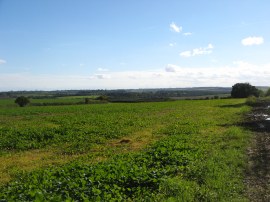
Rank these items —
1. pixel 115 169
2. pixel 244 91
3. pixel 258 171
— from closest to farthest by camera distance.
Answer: pixel 115 169 < pixel 258 171 < pixel 244 91

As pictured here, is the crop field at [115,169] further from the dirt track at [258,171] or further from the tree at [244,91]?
the tree at [244,91]

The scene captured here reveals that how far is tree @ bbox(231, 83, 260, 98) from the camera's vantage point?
101188 mm

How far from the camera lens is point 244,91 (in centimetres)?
10125

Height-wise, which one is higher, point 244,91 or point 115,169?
point 244,91

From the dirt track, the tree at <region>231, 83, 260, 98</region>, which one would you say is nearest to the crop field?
the dirt track

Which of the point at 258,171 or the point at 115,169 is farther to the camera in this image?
the point at 258,171

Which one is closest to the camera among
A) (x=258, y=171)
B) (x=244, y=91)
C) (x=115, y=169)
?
(x=115, y=169)

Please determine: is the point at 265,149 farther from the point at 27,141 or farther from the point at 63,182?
the point at 27,141

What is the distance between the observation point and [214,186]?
29.0 feet

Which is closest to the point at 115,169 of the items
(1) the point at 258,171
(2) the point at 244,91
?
(1) the point at 258,171

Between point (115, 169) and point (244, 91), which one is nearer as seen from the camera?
point (115, 169)

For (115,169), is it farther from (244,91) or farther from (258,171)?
(244,91)

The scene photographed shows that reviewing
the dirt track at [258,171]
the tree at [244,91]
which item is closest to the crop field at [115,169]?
the dirt track at [258,171]

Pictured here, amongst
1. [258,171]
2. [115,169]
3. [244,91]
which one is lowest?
[258,171]
